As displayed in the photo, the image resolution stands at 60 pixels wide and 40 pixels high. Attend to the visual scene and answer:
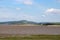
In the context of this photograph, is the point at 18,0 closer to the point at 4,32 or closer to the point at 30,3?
the point at 30,3

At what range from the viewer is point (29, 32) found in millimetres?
1993

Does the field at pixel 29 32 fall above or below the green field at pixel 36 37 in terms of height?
above

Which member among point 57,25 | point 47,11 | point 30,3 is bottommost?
point 57,25

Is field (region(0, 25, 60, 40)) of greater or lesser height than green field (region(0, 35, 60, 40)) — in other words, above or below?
above

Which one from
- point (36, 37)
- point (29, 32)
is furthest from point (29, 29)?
point (36, 37)

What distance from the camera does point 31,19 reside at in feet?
6.63

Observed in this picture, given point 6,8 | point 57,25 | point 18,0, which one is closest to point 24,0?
point 18,0

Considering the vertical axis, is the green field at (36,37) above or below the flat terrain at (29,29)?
below

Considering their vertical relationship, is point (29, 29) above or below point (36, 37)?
above

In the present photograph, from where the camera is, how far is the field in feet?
6.41

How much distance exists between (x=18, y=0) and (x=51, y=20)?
507 mm

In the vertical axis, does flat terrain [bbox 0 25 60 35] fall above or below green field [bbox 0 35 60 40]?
above

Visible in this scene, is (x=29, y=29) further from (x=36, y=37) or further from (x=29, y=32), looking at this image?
(x=36, y=37)

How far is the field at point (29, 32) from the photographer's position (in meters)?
1.95
